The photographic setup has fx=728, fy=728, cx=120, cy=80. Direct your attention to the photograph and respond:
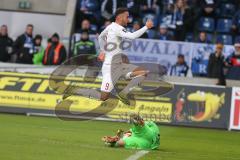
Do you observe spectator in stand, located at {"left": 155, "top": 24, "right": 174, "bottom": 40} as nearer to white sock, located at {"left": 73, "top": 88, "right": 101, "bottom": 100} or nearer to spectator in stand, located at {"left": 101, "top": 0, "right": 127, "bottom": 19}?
spectator in stand, located at {"left": 101, "top": 0, "right": 127, "bottom": 19}

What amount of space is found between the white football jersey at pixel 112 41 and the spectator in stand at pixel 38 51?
9.26 metres

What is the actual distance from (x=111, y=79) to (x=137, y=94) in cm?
579

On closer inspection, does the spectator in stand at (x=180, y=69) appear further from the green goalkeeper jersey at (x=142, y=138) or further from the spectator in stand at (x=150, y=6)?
the green goalkeeper jersey at (x=142, y=138)

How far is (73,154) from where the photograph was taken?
11219 mm

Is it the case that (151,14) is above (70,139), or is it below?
above

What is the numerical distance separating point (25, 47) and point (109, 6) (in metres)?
3.38

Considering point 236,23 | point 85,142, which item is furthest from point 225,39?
point 85,142

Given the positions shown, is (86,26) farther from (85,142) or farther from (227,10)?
(85,142)

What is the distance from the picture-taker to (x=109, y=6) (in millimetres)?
25422

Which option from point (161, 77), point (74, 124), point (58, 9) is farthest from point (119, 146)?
point (58, 9)

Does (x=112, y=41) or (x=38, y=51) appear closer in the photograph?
(x=112, y=41)

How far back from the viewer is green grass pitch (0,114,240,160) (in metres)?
11.3

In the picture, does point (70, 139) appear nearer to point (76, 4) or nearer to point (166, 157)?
point (166, 157)

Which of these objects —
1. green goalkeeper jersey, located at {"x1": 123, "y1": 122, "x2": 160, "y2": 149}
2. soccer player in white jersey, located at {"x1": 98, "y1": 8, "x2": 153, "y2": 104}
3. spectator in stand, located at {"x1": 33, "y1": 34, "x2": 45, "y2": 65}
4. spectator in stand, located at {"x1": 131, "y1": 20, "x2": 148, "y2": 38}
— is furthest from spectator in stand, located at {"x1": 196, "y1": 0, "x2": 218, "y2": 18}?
green goalkeeper jersey, located at {"x1": 123, "y1": 122, "x2": 160, "y2": 149}
